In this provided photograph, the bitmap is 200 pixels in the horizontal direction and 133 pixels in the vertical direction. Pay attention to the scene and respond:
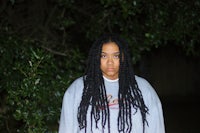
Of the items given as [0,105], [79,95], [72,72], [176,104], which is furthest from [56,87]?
[176,104]

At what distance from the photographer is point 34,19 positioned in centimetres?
532

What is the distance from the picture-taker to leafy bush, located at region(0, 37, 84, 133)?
386 cm

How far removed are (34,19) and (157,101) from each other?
280cm

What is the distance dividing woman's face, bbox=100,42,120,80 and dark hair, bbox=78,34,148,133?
0.09 feet

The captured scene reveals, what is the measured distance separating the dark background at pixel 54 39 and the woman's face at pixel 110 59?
43.6 inches

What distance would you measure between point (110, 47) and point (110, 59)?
0.08 metres

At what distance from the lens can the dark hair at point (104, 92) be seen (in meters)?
2.79

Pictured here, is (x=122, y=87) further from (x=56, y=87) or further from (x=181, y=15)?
(x=181, y=15)

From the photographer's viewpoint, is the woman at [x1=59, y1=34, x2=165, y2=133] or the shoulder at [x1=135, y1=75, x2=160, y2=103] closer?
the woman at [x1=59, y1=34, x2=165, y2=133]

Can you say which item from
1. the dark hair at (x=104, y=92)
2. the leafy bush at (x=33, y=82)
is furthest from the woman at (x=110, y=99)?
the leafy bush at (x=33, y=82)

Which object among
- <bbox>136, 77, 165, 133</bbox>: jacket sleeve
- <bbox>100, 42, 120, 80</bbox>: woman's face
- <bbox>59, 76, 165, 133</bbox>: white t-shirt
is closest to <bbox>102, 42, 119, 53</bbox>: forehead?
<bbox>100, 42, 120, 80</bbox>: woman's face

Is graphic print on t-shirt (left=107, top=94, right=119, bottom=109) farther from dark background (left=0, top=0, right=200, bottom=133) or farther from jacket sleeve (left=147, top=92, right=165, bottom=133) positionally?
dark background (left=0, top=0, right=200, bottom=133)

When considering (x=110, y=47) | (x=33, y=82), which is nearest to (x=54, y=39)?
(x=33, y=82)

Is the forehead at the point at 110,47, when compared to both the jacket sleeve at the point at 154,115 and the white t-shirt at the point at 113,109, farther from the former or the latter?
the jacket sleeve at the point at 154,115
